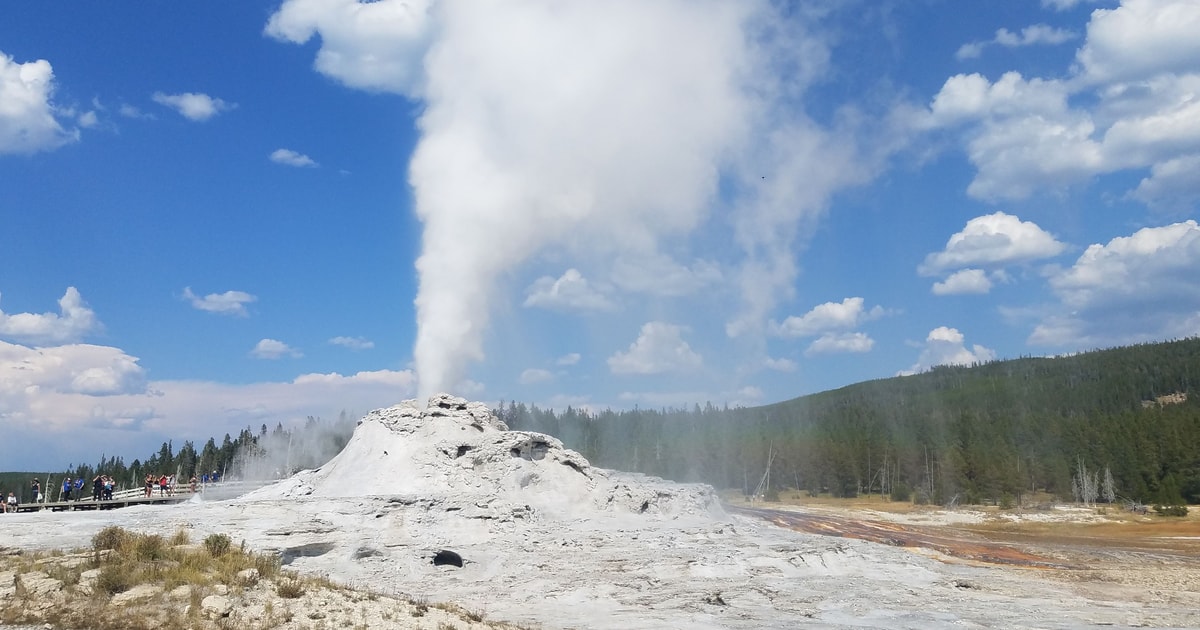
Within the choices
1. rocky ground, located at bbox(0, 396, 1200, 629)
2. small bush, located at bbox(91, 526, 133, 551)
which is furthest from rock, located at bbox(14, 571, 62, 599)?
rocky ground, located at bbox(0, 396, 1200, 629)

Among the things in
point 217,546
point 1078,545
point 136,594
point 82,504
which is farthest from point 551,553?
point 1078,545

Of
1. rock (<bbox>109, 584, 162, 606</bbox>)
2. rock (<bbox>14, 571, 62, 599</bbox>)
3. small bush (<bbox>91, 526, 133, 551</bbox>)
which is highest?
small bush (<bbox>91, 526, 133, 551</bbox>)

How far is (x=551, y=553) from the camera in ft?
72.3

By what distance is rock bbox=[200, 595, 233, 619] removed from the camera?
10.8 meters

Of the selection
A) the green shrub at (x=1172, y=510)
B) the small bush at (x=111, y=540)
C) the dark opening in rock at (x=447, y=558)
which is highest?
the small bush at (x=111, y=540)

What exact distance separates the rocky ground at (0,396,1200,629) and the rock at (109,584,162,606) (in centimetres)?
18

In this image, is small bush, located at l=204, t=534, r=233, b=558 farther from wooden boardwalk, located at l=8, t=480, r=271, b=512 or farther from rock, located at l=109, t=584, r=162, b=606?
wooden boardwalk, located at l=8, t=480, r=271, b=512

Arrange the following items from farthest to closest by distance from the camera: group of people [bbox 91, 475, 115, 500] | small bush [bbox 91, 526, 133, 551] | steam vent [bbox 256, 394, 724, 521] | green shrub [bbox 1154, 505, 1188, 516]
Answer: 1. green shrub [bbox 1154, 505, 1188, 516]
2. group of people [bbox 91, 475, 115, 500]
3. steam vent [bbox 256, 394, 724, 521]
4. small bush [bbox 91, 526, 133, 551]

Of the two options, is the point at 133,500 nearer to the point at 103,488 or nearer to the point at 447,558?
the point at 103,488

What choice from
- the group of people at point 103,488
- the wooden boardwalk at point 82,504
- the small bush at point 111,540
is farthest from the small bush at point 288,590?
the group of people at point 103,488

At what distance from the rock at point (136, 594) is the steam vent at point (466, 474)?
1245cm

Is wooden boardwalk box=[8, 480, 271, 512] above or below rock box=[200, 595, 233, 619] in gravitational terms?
above

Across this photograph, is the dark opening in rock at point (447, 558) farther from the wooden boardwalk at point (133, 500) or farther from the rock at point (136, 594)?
the wooden boardwalk at point (133, 500)

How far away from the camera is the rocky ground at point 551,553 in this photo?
1675 centimetres
